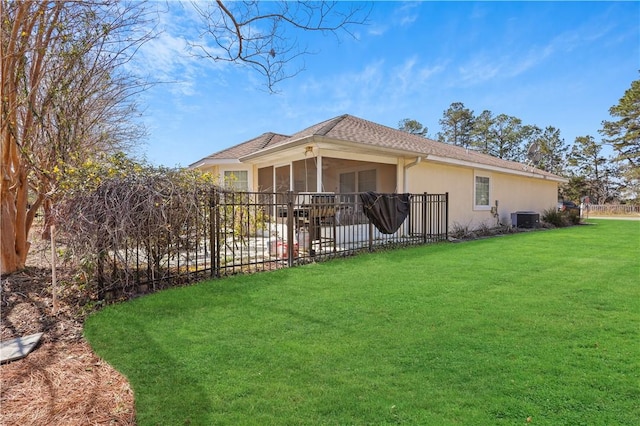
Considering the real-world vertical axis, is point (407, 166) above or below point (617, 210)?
above

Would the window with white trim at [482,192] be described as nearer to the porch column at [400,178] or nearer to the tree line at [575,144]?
the porch column at [400,178]

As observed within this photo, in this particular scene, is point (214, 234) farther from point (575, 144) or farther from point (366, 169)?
point (575, 144)

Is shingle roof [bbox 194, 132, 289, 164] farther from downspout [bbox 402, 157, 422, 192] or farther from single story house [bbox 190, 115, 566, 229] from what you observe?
downspout [bbox 402, 157, 422, 192]

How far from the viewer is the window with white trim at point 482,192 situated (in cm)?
1378

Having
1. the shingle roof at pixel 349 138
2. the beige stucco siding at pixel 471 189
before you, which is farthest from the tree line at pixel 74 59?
the beige stucco siding at pixel 471 189

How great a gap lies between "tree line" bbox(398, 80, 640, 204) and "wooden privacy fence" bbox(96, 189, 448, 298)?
3177cm

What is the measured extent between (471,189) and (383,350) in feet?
39.5

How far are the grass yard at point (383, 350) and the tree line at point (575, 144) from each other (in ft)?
116

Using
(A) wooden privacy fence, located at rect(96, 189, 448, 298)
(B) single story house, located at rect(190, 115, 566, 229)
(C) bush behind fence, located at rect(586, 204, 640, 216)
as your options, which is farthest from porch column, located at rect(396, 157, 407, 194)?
(C) bush behind fence, located at rect(586, 204, 640, 216)

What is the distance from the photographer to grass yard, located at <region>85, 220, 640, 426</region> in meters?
2.16

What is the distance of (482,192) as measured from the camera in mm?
14172

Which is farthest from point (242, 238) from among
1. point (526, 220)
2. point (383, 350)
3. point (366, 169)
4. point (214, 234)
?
point (526, 220)

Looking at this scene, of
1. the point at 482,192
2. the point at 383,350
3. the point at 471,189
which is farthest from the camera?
the point at 482,192

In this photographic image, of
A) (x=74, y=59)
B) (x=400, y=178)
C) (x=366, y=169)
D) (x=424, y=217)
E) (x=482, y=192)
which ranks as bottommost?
(x=424, y=217)
